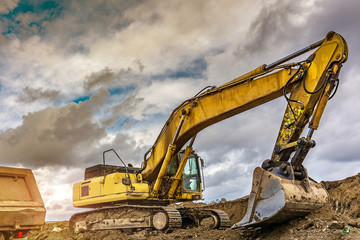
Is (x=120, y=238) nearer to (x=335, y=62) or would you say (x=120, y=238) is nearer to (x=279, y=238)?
(x=279, y=238)

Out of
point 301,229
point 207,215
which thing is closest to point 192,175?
point 207,215

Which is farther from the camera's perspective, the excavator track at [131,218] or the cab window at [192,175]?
the cab window at [192,175]

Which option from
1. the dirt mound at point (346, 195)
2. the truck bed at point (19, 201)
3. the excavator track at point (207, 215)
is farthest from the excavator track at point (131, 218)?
the dirt mound at point (346, 195)

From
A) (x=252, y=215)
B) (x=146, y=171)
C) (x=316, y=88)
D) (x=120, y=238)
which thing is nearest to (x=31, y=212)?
(x=120, y=238)

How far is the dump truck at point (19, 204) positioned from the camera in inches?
288

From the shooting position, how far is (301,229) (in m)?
6.41

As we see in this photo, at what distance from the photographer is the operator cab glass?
10.9 meters

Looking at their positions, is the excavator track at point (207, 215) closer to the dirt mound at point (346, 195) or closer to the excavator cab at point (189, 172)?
the excavator cab at point (189, 172)

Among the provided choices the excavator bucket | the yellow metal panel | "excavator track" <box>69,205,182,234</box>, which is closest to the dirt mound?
"excavator track" <box>69,205,182,234</box>

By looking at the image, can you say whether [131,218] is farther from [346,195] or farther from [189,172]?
[346,195]

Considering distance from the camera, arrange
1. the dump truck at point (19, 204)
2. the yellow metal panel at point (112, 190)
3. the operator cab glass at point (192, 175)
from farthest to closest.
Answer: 1. the operator cab glass at point (192, 175)
2. the yellow metal panel at point (112, 190)
3. the dump truck at point (19, 204)

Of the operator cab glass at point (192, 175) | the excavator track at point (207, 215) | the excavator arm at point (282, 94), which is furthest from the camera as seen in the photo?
the operator cab glass at point (192, 175)

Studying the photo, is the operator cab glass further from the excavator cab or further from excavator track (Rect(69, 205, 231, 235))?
excavator track (Rect(69, 205, 231, 235))

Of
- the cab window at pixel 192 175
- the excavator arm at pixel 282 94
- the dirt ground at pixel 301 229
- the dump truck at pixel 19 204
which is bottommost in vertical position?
the dirt ground at pixel 301 229
